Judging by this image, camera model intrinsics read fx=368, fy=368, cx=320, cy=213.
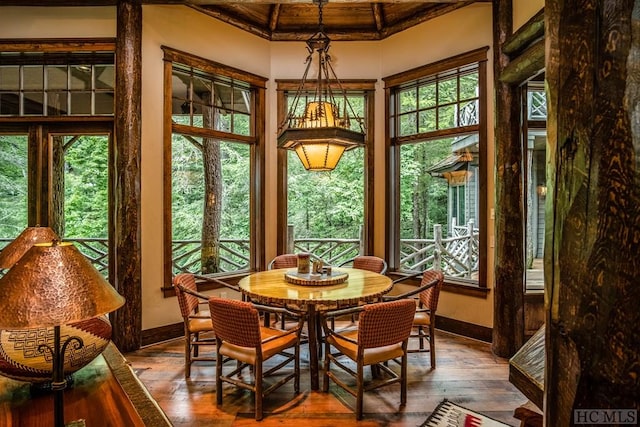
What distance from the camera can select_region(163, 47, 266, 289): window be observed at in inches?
165

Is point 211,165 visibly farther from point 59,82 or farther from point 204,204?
point 59,82

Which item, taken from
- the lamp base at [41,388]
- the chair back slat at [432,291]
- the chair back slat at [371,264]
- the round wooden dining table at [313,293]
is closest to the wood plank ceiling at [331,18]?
the chair back slat at [371,264]

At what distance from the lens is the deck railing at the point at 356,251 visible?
155 inches

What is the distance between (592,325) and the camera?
1067 millimetres

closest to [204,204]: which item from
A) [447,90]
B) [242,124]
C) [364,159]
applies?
[242,124]

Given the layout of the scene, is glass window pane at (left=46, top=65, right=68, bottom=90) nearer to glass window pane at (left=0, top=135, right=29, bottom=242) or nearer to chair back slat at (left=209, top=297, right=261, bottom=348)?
glass window pane at (left=0, top=135, right=29, bottom=242)

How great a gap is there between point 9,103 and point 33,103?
9.2 inches

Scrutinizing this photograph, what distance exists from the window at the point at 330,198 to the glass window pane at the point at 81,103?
2.16 m

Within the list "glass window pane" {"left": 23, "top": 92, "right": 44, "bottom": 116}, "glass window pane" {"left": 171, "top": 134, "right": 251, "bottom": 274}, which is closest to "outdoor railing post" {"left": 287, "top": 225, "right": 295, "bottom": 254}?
"glass window pane" {"left": 171, "top": 134, "right": 251, "bottom": 274}

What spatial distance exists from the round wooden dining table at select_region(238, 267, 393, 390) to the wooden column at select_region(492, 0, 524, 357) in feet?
4.10

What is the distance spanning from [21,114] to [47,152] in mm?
448

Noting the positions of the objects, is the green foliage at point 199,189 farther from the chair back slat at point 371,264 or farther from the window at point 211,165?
the chair back slat at point 371,264

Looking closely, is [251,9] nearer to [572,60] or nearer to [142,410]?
[572,60]

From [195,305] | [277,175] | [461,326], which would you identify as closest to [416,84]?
[277,175]
